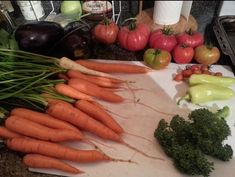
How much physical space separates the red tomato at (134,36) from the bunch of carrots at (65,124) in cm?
17

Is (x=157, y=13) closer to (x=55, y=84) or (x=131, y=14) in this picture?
(x=131, y=14)

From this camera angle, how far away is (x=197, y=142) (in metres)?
0.57

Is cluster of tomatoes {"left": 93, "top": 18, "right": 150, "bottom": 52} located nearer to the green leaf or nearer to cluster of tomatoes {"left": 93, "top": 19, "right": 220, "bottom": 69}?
cluster of tomatoes {"left": 93, "top": 19, "right": 220, "bottom": 69}

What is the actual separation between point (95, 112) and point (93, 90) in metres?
0.09

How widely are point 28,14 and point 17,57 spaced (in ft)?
1.39

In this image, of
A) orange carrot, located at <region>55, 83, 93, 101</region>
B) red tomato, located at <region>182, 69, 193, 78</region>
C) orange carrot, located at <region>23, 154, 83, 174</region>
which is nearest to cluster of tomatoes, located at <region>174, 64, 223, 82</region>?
red tomato, located at <region>182, 69, 193, 78</region>

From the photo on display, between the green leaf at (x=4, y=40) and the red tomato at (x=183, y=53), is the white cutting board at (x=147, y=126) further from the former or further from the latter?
the green leaf at (x=4, y=40)

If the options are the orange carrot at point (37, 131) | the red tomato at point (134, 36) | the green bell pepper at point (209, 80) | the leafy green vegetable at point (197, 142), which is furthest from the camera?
the red tomato at point (134, 36)

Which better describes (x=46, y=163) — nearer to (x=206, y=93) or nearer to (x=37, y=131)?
(x=37, y=131)

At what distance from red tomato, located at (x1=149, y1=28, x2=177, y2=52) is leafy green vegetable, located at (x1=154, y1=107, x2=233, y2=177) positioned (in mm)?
340

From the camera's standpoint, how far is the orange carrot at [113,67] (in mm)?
855

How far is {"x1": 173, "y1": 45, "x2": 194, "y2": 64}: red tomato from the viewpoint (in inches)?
32.9

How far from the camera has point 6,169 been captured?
0.63m

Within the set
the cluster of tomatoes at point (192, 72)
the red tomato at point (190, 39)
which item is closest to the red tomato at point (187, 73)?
the cluster of tomatoes at point (192, 72)
